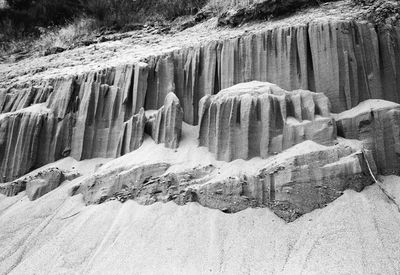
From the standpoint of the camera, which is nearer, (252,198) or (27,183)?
(252,198)

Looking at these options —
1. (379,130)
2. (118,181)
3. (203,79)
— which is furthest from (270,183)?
(203,79)

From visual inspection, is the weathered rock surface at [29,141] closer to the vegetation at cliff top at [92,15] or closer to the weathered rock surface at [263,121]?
the weathered rock surface at [263,121]

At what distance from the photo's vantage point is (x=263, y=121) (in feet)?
42.7

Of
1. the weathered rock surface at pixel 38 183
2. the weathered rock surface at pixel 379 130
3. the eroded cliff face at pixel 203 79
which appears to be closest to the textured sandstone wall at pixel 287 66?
the eroded cliff face at pixel 203 79

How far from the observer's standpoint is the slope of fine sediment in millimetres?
9641

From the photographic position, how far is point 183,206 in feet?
A: 39.9

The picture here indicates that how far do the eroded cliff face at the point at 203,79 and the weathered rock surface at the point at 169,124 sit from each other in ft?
3.65

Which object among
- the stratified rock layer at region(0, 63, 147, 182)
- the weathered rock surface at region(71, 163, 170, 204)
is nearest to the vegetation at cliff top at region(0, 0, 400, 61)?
A: the stratified rock layer at region(0, 63, 147, 182)

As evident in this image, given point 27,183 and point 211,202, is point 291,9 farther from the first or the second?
point 27,183

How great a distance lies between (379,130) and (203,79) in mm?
7104

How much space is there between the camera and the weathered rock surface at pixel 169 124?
14.5m

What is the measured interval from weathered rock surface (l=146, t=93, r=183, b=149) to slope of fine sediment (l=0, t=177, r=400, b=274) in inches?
115

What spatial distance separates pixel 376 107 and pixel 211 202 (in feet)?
19.1

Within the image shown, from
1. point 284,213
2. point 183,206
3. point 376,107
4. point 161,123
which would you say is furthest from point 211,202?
point 376,107
